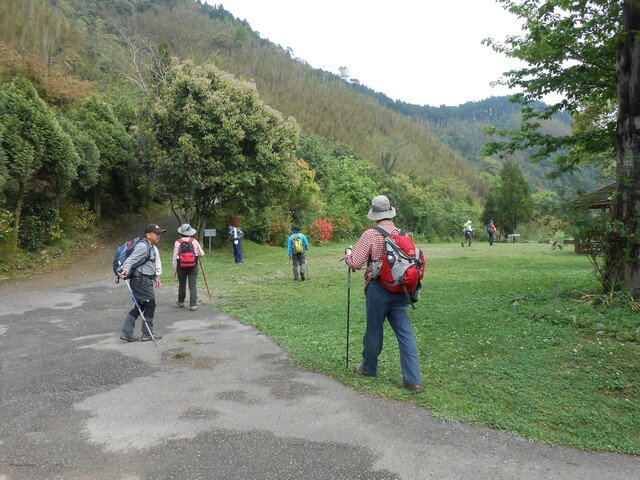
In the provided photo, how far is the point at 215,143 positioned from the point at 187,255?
10345 mm

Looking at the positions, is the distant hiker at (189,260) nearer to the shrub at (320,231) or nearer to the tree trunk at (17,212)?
the tree trunk at (17,212)

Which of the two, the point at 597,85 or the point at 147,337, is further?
the point at 597,85

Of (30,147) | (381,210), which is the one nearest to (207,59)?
(30,147)

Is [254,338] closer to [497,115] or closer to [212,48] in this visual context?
[212,48]

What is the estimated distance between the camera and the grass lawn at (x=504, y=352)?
3916mm

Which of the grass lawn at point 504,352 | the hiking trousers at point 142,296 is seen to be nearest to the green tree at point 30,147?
the grass lawn at point 504,352

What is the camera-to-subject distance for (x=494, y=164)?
107 m

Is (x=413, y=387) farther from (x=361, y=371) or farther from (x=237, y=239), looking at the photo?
(x=237, y=239)

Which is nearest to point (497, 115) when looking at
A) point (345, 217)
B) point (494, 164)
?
point (494, 164)

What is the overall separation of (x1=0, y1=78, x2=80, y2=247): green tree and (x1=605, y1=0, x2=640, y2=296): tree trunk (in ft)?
49.6

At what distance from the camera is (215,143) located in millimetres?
18000

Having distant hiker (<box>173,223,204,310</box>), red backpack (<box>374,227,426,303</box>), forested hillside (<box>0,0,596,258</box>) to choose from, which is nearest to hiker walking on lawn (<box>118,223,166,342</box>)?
distant hiker (<box>173,223,204,310</box>)

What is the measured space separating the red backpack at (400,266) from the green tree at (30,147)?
1289 cm

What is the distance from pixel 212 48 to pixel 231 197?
87.8 m
